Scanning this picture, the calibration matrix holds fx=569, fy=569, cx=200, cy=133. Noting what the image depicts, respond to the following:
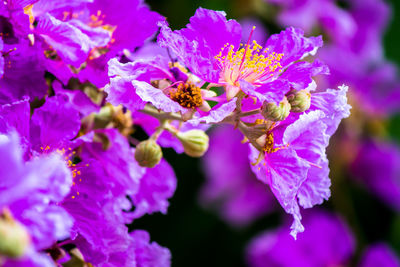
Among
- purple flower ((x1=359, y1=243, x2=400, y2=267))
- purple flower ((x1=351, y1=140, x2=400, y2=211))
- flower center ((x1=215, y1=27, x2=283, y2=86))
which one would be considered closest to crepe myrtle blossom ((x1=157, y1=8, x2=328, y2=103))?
flower center ((x1=215, y1=27, x2=283, y2=86))

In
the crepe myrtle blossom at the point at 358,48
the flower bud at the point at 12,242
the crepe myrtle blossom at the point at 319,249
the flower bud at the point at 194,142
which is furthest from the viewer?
the crepe myrtle blossom at the point at 358,48

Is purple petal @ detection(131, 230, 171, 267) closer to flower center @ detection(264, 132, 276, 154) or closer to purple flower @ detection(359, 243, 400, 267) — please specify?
flower center @ detection(264, 132, 276, 154)

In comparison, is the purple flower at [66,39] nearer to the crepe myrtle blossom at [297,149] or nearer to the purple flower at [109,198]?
the purple flower at [109,198]

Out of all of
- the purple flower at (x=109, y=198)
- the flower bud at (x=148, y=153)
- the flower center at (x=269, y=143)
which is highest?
the flower center at (x=269, y=143)

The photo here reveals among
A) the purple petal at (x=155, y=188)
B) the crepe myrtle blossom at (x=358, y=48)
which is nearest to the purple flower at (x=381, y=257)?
the crepe myrtle blossom at (x=358, y=48)

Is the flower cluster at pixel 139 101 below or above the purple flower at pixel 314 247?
above

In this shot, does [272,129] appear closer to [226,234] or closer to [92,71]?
[92,71]

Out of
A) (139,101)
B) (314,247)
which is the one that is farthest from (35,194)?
(314,247)

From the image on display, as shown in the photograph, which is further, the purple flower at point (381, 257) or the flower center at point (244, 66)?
the purple flower at point (381, 257)
